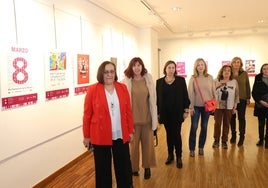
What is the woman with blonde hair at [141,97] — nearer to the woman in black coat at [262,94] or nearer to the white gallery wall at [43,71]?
the white gallery wall at [43,71]

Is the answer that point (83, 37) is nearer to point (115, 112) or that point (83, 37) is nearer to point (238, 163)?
point (115, 112)

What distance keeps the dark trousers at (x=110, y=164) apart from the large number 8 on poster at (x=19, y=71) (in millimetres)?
1172

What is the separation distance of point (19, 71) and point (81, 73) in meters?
1.55

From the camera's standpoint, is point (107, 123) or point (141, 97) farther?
point (141, 97)

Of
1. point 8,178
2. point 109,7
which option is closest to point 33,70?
point 8,178

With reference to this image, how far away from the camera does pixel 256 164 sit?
A: 4168mm

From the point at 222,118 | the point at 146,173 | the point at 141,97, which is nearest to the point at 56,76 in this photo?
the point at 141,97

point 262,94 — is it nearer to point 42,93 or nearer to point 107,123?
point 107,123

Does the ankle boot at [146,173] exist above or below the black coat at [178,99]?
below

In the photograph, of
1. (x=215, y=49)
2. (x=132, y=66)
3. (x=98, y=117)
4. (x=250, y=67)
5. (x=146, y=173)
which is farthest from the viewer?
(x=215, y=49)

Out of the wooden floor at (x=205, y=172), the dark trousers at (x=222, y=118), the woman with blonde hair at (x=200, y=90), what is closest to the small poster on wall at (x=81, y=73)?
the wooden floor at (x=205, y=172)

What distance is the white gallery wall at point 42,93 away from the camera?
113 inches

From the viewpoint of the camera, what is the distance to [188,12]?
20.0ft

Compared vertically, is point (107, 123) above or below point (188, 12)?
below
